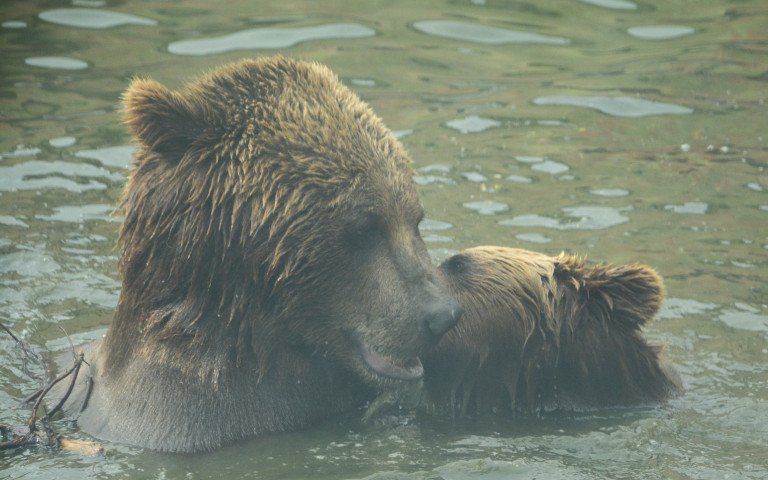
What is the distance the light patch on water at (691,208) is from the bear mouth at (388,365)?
4760 millimetres

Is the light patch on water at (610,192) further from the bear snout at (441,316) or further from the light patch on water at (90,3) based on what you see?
the light patch on water at (90,3)

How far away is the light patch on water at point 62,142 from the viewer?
38.5 feet

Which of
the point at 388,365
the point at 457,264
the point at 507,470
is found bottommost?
the point at 507,470

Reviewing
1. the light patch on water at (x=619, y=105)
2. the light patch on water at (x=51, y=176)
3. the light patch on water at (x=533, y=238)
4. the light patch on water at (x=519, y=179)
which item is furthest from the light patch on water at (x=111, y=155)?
the light patch on water at (x=619, y=105)

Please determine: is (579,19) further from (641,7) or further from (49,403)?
(49,403)

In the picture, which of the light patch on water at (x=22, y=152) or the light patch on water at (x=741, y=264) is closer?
the light patch on water at (x=741, y=264)

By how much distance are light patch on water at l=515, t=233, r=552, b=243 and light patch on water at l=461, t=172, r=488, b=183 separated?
1416 millimetres

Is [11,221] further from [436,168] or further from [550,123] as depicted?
[550,123]

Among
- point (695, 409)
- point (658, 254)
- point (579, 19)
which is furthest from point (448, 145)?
point (695, 409)

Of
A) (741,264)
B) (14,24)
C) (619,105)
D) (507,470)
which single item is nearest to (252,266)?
(507,470)

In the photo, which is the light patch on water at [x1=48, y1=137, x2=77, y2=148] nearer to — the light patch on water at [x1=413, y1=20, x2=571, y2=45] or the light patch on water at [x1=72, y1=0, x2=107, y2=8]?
the light patch on water at [x1=72, y1=0, x2=107, y2=8]

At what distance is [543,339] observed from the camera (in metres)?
6.65

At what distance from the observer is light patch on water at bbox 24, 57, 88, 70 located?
556 inches

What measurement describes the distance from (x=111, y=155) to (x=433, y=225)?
3.42 m
